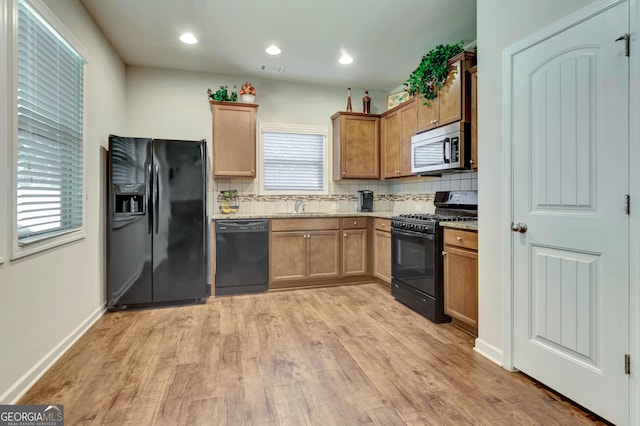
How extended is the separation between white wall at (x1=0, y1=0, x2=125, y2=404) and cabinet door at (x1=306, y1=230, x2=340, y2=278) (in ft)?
7.20

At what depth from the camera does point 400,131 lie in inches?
160

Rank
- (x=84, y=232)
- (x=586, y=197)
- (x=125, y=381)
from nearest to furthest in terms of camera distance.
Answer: (x=586, y=197) → (x=125, y=381) → (x=84, y=232)

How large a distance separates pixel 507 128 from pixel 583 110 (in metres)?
0.45

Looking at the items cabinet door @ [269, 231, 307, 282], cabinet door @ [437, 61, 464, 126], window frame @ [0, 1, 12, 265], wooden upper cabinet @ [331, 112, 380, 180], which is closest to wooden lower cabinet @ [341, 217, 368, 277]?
cabinet door @ [269, 231, 307, 282]

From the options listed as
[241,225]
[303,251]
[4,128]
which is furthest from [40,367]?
[303,251]

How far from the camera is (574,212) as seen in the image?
175 cm

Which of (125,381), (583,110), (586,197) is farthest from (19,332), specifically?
A: (583,110)

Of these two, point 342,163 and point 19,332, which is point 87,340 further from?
point 342,163

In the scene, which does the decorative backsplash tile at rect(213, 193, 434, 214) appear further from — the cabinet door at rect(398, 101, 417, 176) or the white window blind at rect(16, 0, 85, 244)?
the white window blind at rect(16, 0, 85, 244)

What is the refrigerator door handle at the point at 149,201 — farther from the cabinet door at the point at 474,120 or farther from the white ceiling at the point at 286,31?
the cabinet door at the point at 474,120

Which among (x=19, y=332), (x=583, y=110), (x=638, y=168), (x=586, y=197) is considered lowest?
(x=19, y=332)

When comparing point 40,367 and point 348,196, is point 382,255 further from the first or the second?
point 40,367

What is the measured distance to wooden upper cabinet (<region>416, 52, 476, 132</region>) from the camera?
292cm

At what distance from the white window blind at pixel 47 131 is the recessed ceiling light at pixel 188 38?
940 mm
